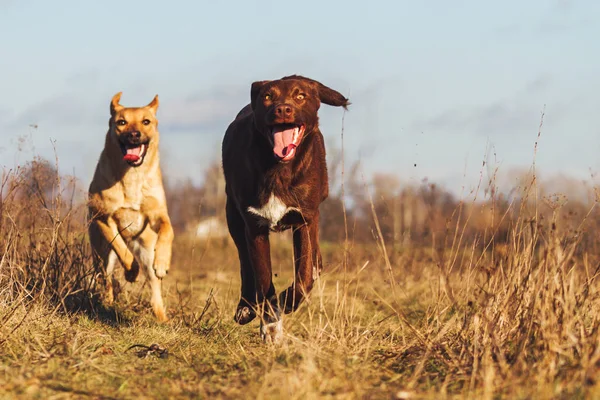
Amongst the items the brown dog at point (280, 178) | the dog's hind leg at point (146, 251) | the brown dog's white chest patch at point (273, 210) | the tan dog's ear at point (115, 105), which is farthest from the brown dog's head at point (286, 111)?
the tan dog's ear at point (115, 105)

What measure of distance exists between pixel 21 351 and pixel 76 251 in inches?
96.5

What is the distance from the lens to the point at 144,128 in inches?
317

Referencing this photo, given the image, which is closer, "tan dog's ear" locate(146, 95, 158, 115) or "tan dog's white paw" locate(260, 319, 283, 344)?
"tan dog's white paw" locate(260, 319, 283, 344)

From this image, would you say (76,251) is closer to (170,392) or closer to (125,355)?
(125,355)

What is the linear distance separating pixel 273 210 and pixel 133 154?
2979 millimetres

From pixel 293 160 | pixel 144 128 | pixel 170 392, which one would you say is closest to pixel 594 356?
pixel 170 392

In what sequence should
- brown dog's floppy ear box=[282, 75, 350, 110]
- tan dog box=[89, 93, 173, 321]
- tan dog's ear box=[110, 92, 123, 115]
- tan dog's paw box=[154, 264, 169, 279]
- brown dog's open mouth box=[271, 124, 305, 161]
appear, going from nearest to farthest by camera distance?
brown dog's open mouth box=[271, 124, 305, 161] → brown dog's floppy ear box=[282, 75, 350, 110] → tan dog's paw box=[154, 264, 169, 279] → tan dog box=[89, 93, 173, 321] → tan dog's ear box=[110, 92, 123, 115]

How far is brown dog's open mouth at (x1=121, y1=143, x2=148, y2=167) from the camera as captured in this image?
7.78 m

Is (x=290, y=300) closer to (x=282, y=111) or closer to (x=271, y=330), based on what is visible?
(x=271, y=330)

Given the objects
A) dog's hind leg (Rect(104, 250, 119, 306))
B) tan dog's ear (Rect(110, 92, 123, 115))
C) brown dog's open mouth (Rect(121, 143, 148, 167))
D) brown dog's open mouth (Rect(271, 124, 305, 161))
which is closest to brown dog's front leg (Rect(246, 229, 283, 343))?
brown dog's open mouth (Rect(271, 124, 305, 161))

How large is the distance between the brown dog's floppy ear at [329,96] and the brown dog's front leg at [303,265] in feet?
2.67

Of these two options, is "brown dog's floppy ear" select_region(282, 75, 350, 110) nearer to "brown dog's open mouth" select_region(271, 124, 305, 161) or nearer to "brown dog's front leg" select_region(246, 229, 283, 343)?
"brown dog's open mouth" select_region(271, 124, 305, 161)

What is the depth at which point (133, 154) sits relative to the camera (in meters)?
7.83

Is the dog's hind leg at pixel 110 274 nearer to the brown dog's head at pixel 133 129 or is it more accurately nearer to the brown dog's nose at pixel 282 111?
the brown dog's head at pixel 133 129
